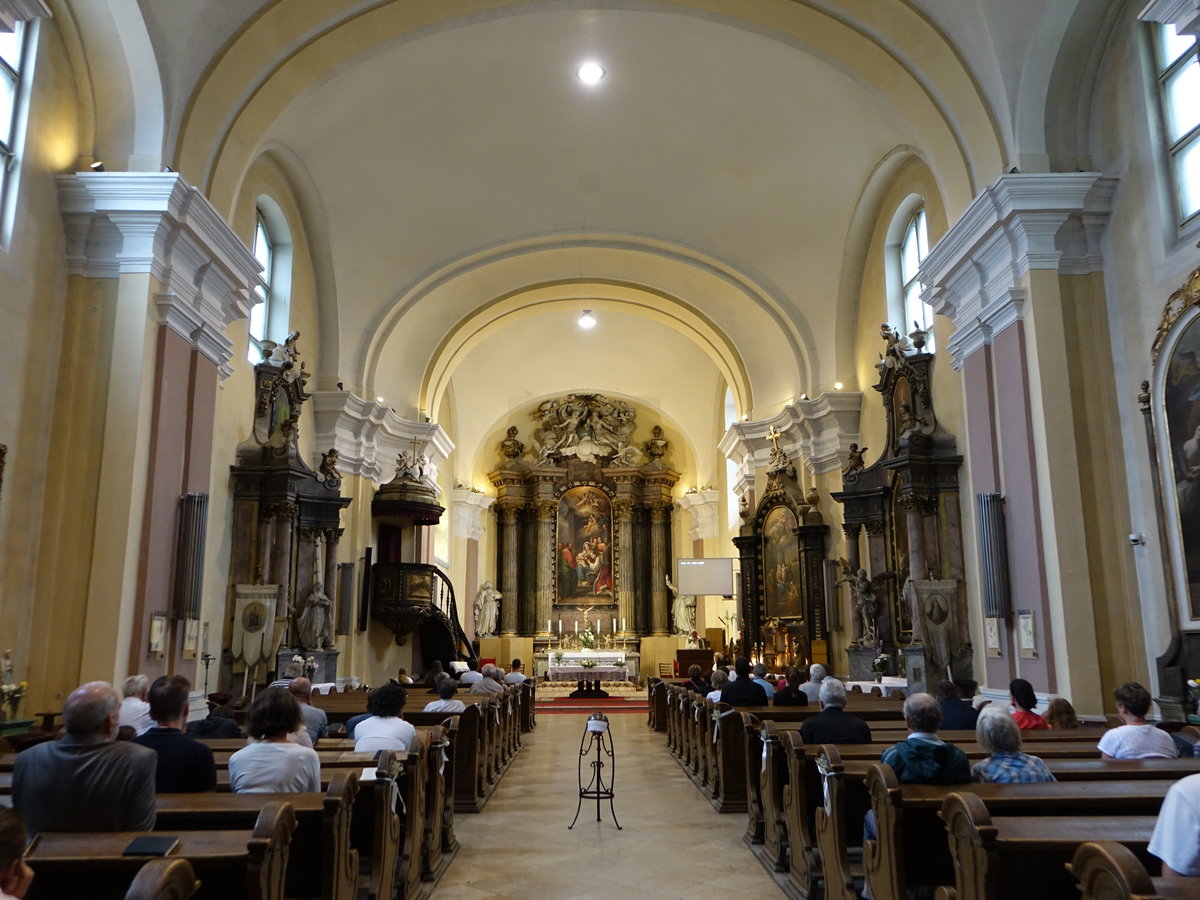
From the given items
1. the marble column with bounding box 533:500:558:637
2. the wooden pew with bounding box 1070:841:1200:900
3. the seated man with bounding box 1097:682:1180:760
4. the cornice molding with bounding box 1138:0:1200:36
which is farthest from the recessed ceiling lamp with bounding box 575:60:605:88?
the marble column with bounding box 533:500:558:637

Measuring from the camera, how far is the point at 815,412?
14469 millimetres

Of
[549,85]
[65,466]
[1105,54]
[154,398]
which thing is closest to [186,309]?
[154,398]

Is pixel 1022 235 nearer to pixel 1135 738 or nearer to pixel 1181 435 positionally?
pixel 1181 435

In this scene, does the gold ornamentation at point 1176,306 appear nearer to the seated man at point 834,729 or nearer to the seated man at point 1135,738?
the seated man at point 1135,738

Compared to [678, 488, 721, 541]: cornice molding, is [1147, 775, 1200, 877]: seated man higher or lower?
lower

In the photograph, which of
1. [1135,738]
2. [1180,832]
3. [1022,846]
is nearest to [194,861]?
[1022,846]

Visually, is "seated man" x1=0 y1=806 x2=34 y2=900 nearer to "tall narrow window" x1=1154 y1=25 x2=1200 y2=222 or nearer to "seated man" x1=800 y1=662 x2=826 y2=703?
"tall narrow window" x1=1154 y1=25 x2=1200 y2=222

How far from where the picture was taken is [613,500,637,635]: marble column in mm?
24250

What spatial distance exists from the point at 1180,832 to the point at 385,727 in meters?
4.10

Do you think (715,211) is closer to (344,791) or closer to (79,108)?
(79,108)

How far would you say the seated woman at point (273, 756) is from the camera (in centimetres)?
381

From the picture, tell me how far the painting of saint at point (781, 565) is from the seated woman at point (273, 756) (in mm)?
11107

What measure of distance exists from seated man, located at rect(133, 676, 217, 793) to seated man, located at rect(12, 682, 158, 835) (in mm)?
694

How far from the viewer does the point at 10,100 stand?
743 centimetres
